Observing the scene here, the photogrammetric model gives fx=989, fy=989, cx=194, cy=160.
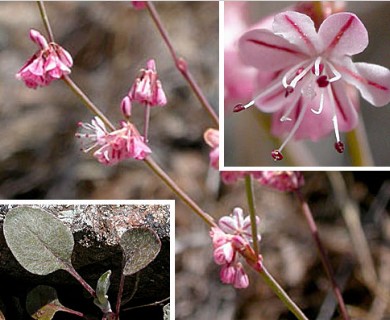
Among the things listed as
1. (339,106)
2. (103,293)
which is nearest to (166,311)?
(103,293)

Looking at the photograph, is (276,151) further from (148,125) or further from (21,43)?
(21,43)

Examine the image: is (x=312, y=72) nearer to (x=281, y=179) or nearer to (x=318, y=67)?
(x=318, y=67)

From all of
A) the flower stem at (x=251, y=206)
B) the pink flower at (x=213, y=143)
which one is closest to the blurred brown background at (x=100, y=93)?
the pink flower at (x=213, y=143)

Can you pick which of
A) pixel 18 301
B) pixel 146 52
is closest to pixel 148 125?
pixel 146 52

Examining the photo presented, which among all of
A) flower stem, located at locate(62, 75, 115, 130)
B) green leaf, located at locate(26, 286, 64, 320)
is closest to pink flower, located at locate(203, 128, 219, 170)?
flower stem, located at locate(62, 75, 115, 130)

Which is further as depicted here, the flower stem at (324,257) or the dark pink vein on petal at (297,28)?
the flower stem at (324,257)

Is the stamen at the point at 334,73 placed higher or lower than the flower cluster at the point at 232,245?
higher

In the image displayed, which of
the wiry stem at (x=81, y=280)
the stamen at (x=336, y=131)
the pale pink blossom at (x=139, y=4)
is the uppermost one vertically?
the pale pink blossom at (x=139, y=4)

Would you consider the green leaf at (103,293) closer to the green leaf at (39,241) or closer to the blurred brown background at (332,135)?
the green leaf at (39,241)
